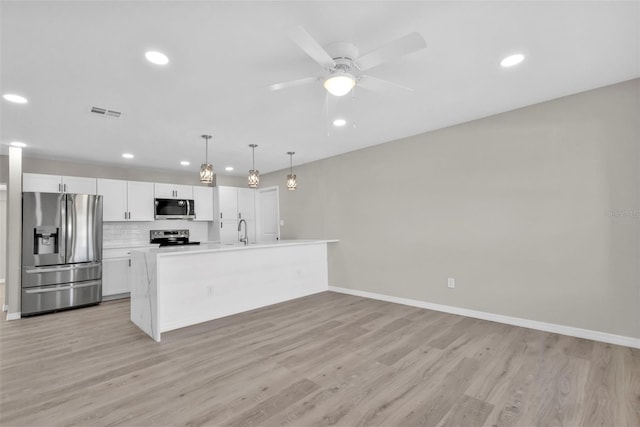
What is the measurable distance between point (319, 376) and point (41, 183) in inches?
206

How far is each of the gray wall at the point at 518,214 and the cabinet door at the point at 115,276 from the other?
13.3 feet

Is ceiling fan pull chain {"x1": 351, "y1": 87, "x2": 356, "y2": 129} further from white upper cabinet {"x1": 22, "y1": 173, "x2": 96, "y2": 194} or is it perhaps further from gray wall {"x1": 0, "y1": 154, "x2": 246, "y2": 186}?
white upper cabinet {"x1": 22, "y1": 173, "x2": 96, "y2": 194}

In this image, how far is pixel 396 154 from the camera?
4480mm

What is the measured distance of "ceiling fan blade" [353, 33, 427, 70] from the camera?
1620mm

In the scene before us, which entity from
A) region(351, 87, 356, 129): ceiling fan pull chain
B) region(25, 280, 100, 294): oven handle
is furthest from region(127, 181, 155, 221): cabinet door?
region(351, 87, 356, 129): ceiling fan pull chain

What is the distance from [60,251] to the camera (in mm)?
4473

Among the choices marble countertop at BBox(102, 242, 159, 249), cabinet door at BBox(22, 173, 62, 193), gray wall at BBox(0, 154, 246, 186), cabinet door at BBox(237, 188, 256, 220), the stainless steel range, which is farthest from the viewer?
cabinet door at BBox(237, 188, 256, 220)

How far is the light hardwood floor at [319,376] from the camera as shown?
1862mm

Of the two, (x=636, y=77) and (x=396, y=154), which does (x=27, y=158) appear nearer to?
(x=396, y=154)

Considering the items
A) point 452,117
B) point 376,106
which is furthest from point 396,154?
point 376,106

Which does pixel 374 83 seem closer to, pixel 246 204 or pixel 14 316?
pixel 246 204

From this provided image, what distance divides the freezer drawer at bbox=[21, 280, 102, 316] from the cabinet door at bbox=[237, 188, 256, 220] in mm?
2935

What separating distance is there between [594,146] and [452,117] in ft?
4.53

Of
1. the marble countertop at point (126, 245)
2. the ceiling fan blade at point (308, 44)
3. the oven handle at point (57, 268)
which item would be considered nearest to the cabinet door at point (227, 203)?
the marble countertop at point (126, 245)
